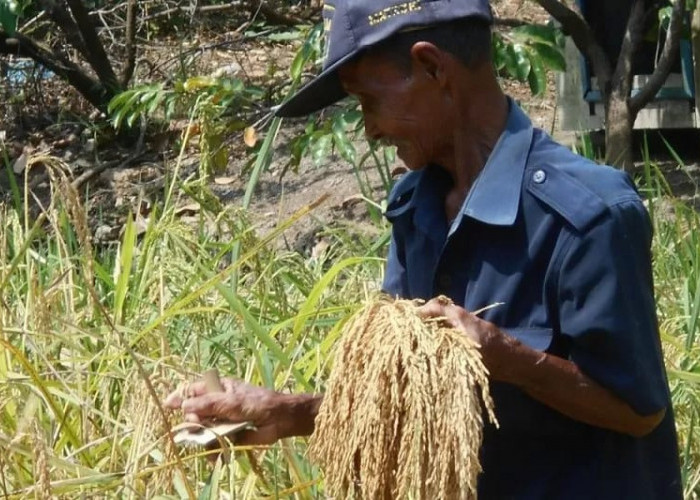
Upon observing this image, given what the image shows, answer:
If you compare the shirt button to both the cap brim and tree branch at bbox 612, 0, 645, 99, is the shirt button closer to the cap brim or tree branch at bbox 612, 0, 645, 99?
the cap brim

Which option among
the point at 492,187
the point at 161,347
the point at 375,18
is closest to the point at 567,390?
the point at 492,187

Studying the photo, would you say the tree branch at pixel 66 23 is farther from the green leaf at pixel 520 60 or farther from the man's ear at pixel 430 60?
the man's ear at pixel 430 60

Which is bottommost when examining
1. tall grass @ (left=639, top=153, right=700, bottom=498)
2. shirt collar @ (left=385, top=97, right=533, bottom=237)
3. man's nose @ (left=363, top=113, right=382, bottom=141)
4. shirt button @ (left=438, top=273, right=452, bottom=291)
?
tall grass @ (left=639, top=153, right=700, bottom=498)

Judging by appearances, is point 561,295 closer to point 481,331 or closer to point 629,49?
point 481,331

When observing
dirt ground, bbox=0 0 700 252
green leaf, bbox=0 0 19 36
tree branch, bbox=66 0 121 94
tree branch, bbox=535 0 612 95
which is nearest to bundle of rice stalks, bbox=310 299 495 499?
dirt ground, bbox=0 0 700 252

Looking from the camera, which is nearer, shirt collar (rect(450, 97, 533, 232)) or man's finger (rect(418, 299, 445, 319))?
man's finger (rect(418, 299, 445, 319))

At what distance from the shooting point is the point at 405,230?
6.65ft

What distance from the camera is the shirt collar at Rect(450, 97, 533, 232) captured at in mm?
1801

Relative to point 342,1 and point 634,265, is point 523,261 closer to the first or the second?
point 634,265

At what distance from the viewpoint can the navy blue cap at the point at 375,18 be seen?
1.82 metres

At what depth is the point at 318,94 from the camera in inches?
78.8

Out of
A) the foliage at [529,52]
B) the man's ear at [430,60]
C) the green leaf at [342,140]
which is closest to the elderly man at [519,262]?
the man's ear at [430,60]

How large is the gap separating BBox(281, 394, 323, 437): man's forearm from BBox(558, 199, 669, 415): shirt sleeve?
1.23 ft

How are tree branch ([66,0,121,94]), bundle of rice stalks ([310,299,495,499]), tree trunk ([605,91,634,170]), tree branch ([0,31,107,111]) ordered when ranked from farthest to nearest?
tree branch ([0,31,107,111]) < tree branch ([66,0,121,94]) < tree trunk ([605,91,634,170]) < bundle of rice stalks ([310,299,495,499])
